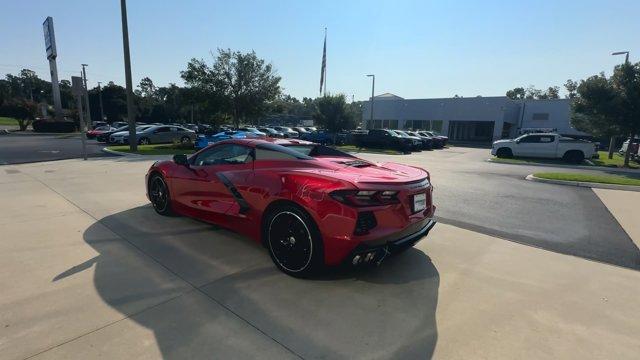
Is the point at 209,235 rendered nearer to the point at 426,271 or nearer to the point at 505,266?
the point at 426,271

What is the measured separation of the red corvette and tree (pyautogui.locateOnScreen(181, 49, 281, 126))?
77.7ft

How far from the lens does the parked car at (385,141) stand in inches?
977

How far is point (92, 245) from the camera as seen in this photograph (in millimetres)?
4293

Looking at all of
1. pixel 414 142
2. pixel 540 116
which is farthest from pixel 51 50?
pixel 540 116

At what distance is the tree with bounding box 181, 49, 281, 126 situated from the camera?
2655 cm

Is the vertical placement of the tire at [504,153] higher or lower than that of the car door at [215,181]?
lower

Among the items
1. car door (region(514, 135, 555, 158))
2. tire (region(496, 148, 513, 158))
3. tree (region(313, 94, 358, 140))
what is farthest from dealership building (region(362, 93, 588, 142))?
car door (region(514, 135, 555, 158))

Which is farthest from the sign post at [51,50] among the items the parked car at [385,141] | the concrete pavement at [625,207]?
the concrete pavement at [625,207]

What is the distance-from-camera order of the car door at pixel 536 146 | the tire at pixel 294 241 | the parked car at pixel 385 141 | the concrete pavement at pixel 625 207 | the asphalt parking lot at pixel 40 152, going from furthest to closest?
the parked car at pixel 385 141
the car door at pixel 536 146
the asphalt parking lot at pixel 40 152
the concrete pavement at pixel 625 207
the tire at pixel 294 241

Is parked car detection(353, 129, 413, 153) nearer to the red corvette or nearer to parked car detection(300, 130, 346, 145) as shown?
parked car detection(300, 130, 346, 145)

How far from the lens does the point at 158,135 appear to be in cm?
2269

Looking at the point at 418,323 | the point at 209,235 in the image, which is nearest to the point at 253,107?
the point at 209,235

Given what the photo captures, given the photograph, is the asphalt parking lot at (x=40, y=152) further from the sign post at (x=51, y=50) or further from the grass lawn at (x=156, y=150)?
the sign post at (x=51, y=50)

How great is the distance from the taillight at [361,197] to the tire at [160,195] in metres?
3.21
